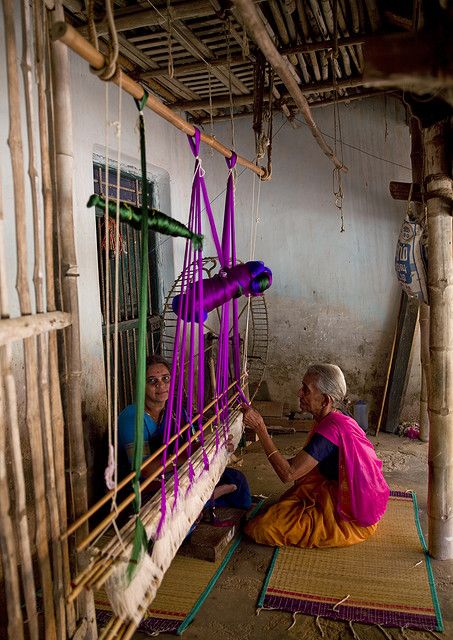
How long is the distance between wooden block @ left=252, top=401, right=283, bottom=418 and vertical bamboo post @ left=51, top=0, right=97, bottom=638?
11.4 ft

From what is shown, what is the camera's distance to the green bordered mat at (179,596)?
2090 mm

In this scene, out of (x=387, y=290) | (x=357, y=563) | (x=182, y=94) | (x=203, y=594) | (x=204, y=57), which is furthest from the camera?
(x=387, y=290)

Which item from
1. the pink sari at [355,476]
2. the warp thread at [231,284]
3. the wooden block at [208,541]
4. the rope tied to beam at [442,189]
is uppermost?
the rope tied to beam at [442,189]

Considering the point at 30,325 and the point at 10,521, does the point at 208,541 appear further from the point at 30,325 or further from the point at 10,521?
the point at 30,325

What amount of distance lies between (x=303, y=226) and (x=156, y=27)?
237cm

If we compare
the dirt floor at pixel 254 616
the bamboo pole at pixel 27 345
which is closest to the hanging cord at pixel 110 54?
the bamboo pole at pixel 27 345

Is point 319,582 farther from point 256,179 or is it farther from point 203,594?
point 256,179

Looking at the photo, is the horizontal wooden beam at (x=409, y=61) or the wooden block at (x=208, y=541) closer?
the horizontal wooden beam at (x=409, y=61)

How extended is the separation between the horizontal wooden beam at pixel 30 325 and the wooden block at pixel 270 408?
3.66 metres

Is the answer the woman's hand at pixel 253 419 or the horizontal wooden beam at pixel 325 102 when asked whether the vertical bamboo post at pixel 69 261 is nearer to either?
the woman's hand at pixel 253 419

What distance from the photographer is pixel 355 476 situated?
8.45 feet

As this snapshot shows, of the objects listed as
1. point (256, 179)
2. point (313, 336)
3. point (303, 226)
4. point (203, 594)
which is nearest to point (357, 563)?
point (203, 594)

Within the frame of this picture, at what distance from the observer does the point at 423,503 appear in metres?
3.17

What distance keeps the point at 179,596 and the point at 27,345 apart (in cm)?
151
